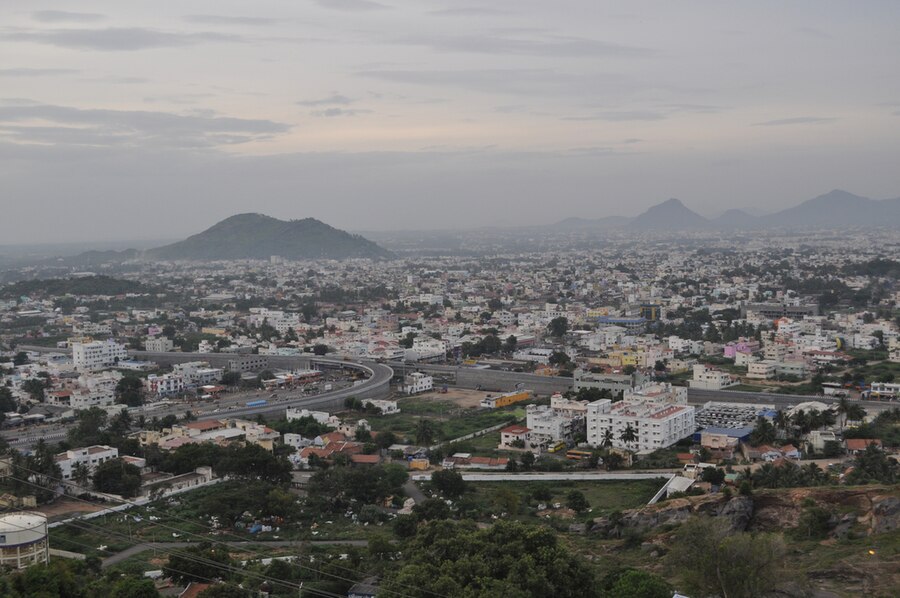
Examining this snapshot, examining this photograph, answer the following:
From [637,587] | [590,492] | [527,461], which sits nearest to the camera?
[637,587]

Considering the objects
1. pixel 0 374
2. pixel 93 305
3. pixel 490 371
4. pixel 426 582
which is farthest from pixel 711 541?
pixel 93 305

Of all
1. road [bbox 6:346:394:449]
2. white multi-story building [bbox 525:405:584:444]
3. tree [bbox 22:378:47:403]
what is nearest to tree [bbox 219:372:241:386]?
road [bbox 6:346:394:449]

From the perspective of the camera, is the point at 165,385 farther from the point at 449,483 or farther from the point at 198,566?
the point at 198,566

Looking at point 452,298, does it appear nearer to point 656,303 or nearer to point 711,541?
point 656,303

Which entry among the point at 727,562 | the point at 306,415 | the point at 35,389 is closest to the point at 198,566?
the point at 727,562

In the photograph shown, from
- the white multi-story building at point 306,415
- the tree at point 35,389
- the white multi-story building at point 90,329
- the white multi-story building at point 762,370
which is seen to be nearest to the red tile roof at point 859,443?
the white multi-story building at point 762,370

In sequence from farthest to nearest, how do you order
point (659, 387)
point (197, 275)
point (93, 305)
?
point (197, 275) → point (93, 305) → point (659, 387)
